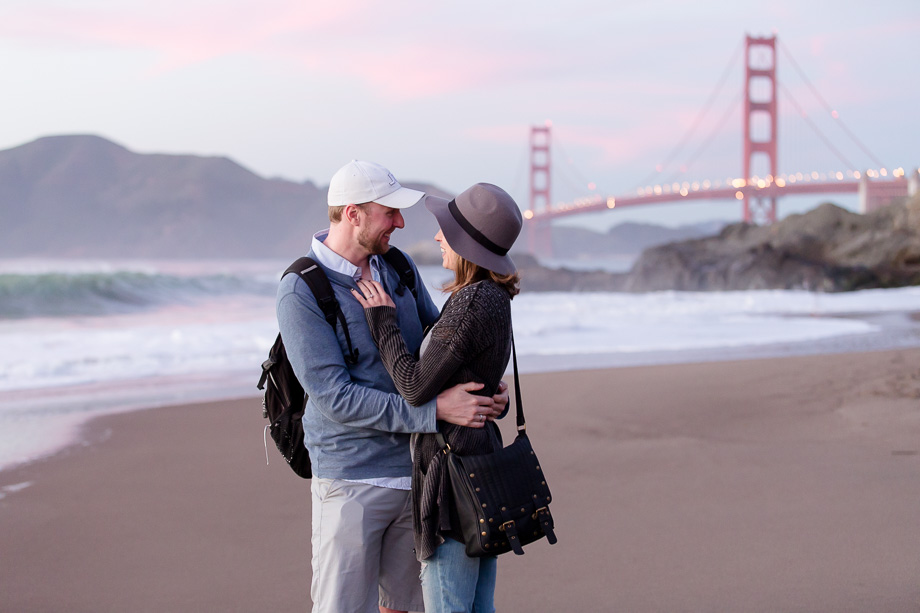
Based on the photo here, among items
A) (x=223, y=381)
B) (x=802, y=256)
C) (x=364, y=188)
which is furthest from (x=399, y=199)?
(x=802, y=256)

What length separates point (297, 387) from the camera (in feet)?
5.44

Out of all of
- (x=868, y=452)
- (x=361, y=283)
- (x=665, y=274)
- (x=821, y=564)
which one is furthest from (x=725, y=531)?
(x=665, y=274)

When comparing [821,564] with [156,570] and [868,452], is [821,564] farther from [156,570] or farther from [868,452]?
[156,570]

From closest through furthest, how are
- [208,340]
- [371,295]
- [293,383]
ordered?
[371,295]
[293,383]
[208,340]

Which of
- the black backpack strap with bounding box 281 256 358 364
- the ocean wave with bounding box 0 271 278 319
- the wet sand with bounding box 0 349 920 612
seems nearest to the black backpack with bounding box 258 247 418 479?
the black backpack strap with bounding box 281 256 358 364

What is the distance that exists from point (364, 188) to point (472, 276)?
269 mm

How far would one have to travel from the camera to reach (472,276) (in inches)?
59.8

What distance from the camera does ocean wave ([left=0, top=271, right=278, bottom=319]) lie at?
15922 millimetres

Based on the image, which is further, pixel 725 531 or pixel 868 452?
pixel 868 452

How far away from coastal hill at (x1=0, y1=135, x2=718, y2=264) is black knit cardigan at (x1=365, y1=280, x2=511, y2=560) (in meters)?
44.2

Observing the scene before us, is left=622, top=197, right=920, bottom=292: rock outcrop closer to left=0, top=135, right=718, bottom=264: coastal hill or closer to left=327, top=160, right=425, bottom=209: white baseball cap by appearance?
left=327, top=160, right=425, bottom=209: white baseball cap

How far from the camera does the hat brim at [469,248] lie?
149 centimetres

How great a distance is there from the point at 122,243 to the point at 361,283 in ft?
181

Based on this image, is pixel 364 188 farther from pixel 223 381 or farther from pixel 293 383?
pixel 223 381
